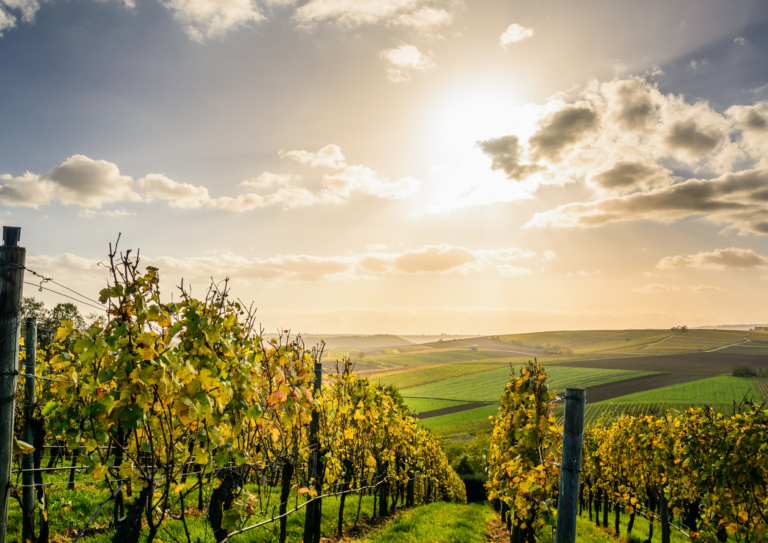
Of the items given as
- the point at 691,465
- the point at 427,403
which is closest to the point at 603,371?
the point at 427,403

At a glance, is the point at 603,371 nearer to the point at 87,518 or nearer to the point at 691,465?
the point at 691,465

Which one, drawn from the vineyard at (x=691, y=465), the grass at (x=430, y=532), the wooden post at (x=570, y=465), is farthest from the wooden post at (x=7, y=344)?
the grass at (x=430, y=532)

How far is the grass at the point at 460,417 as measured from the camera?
5344 centimetres

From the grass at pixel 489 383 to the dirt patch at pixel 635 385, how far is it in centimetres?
230

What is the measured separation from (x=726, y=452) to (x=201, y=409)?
871cm

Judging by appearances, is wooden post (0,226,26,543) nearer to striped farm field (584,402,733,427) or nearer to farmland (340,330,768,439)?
farmland (340,330,768,439)

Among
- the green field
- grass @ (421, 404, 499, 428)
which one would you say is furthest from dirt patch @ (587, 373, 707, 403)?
the green field

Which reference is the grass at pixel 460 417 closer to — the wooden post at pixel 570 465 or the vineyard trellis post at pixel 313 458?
the vineyard trellis post at pixel 313 458

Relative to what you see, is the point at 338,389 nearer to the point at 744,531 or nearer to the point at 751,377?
the point at 744,531

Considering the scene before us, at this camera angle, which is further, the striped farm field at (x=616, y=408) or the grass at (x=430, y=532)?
the striped farm field at (x=616, y=408)

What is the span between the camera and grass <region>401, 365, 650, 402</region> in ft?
229

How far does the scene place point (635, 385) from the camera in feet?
220

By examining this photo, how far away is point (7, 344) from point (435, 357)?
12401 cm

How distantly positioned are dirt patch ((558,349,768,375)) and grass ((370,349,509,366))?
31.8 metres
